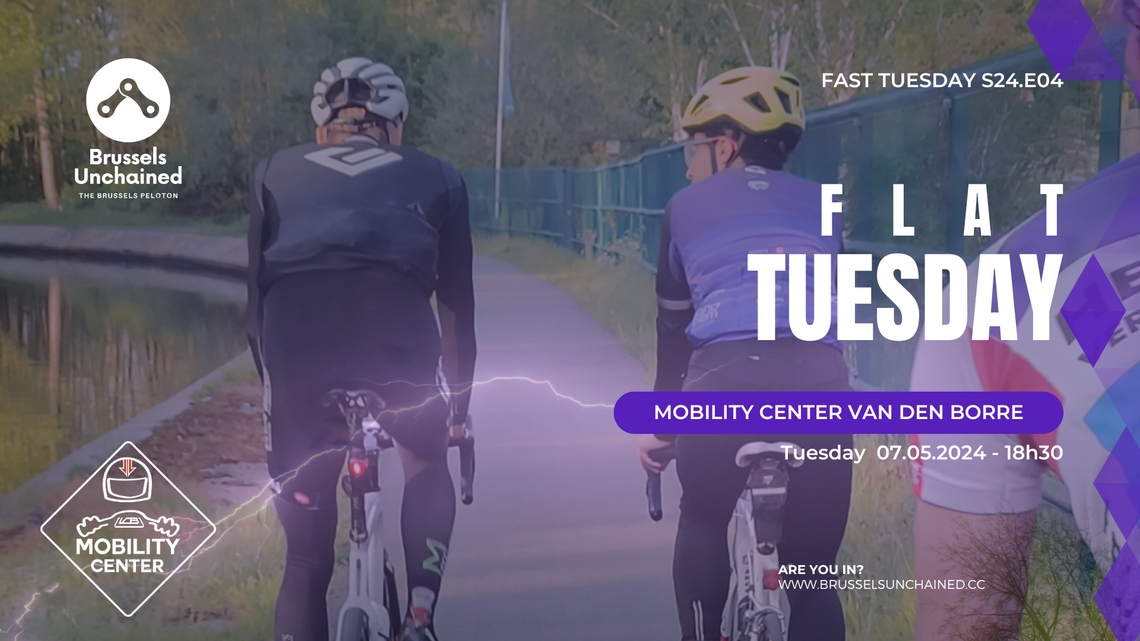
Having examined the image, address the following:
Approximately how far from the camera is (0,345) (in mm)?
2740

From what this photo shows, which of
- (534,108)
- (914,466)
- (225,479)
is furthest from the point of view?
(534,108)

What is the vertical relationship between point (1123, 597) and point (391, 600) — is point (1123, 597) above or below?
above

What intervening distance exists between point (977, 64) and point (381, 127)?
1374 mm

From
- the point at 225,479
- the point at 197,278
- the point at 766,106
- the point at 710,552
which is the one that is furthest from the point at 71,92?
the point at 710,552

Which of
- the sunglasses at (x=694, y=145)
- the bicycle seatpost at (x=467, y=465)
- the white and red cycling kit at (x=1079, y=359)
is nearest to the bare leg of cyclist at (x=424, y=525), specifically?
the bicycle seatpost at (x=467, y=465)

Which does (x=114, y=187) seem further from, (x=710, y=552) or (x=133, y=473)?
(x=710, y=552)

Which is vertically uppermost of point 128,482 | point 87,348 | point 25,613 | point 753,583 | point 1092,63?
point 1092,63

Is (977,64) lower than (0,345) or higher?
higher

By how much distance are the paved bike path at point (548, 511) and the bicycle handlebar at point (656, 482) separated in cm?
3

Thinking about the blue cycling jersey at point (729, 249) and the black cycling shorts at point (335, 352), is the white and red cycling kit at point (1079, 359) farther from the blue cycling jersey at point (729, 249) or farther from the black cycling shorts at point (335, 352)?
the black cycling shorts at point (335, 352)

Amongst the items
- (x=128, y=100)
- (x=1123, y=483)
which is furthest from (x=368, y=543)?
(x=1123, y=483)

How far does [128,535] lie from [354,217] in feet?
3.05

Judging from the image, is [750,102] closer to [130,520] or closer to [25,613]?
[130,520]

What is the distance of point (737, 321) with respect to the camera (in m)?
2.46
